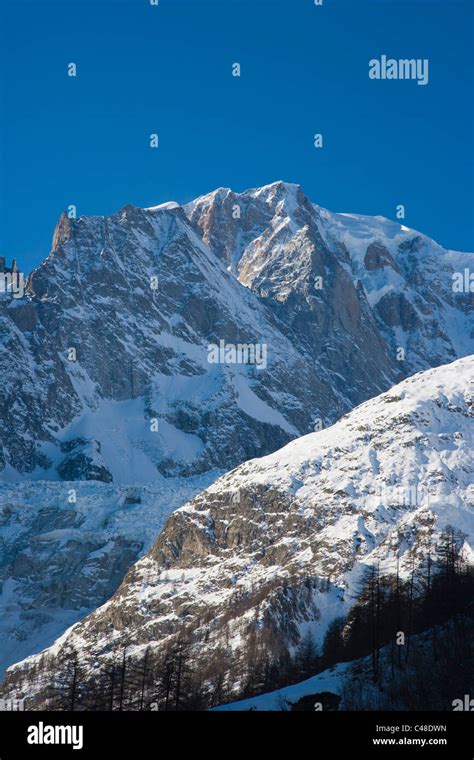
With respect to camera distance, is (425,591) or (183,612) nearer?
(425,591)

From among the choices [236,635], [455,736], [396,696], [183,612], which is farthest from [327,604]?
[455,736]

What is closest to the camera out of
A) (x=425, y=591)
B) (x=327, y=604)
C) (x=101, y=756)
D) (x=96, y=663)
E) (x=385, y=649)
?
(x=101, y=756)

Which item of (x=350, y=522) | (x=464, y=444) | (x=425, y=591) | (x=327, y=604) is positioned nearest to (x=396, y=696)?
(x=425, y=591)

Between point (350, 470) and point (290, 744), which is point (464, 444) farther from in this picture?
point (290, 744)

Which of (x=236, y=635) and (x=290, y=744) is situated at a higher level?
(x=236, y=635)

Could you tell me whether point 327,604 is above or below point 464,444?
below

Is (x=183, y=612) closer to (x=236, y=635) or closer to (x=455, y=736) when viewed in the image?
(x=236, y=635)

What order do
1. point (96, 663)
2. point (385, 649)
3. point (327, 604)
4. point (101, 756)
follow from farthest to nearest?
point (96, 663)
point (327, 604)
point (385, 649)
point (101, 756)

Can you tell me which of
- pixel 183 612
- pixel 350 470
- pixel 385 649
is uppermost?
pixel 350 470

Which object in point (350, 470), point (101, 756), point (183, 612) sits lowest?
point (101, 756)
